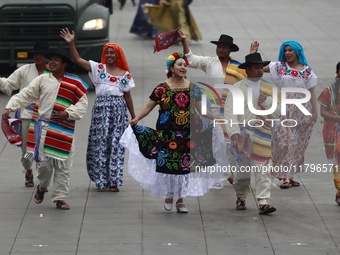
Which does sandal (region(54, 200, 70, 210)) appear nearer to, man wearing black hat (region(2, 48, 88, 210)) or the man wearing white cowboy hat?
man wearing black hat (region(2, 48, 88, 210))

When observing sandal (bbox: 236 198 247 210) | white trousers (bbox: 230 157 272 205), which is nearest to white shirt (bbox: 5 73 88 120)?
white trousers (bbox: 230 157 272 205)

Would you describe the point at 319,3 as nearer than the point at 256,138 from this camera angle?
No

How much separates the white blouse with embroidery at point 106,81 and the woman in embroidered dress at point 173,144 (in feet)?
3.02

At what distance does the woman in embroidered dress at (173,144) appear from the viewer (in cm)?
1072

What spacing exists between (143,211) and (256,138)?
1.39 metres

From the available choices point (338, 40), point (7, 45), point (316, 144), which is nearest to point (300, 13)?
point (338, 40)

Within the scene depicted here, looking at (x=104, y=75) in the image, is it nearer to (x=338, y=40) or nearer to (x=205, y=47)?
(x=205, y=47)

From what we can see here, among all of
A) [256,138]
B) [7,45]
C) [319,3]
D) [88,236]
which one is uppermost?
[256,138]

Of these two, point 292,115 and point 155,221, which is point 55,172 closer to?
point 155,221

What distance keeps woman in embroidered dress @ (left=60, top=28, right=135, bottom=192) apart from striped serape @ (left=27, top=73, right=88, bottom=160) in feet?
2.31

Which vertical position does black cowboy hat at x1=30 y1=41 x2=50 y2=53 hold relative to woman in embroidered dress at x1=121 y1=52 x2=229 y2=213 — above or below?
above

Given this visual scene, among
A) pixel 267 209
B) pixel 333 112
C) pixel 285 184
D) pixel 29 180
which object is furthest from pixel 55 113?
pixel 333 112

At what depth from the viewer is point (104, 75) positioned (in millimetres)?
11648

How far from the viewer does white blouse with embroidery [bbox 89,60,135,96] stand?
1165 centimetres
